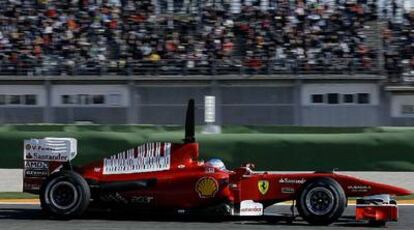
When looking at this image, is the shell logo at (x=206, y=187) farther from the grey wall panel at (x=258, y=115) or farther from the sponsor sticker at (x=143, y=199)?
the grey wall panel at (x=258, y=115)

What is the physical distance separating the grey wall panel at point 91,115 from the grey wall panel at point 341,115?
6.28 m

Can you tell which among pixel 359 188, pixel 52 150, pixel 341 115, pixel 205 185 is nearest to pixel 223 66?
pixel 341 115

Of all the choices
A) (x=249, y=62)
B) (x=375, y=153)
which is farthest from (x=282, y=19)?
(x=375, y=153)

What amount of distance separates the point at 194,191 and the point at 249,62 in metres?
18.0

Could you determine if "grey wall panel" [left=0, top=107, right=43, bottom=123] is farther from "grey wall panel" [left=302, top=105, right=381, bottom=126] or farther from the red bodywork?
the red bodywork

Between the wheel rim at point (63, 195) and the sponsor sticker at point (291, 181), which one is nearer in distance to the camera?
the sponsor sticker at point (291, 181)

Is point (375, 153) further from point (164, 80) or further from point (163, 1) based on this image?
point (163, 1)

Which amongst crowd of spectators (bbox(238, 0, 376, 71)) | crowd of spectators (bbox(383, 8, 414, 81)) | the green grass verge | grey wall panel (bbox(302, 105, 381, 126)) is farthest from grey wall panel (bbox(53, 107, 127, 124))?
the green grass verge

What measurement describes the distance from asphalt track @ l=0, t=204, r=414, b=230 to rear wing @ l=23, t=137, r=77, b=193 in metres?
0.46

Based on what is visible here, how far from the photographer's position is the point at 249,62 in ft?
86.9

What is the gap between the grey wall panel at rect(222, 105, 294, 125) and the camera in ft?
83.3

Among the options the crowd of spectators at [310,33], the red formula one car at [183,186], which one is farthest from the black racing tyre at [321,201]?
the crowd of spectators at [310,33]

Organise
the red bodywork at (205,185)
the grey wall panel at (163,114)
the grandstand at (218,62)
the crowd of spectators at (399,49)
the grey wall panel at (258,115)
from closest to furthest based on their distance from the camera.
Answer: the red bodywork at (205,185) < the grey wall panel at (258,115) < the grey wall panel at (163,114) < the crowd of spectators at (399,49) < the grandstand at (218,62)

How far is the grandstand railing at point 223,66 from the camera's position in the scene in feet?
86.2
